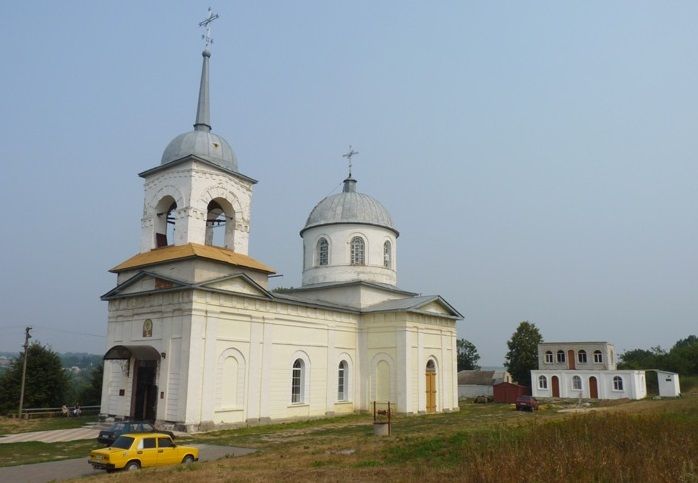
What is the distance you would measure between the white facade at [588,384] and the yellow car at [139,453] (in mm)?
44677

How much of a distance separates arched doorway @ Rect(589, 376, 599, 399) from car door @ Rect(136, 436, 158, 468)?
155ft

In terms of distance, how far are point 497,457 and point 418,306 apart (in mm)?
21519

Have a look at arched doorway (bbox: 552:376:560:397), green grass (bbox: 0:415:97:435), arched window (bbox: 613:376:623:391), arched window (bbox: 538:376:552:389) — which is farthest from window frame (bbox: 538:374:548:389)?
green grass (bbox: 0:415:97:435)

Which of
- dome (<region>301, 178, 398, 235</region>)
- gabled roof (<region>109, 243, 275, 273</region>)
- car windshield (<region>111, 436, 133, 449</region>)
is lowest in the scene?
car windshield (<region>111, 436, 133, 449</region>)

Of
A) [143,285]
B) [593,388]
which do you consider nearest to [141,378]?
[143,285]

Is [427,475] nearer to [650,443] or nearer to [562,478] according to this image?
[562,478]

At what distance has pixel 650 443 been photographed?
1095 centimetres

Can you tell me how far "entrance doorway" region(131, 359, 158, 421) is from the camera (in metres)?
24.1

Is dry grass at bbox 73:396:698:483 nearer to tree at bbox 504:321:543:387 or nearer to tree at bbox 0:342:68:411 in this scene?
tree at bbox 0:342:68:411

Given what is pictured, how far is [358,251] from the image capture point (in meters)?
35.1

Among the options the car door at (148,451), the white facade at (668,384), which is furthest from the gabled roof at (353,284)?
the white facade at (668,384)

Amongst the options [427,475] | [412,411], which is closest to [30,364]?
[412,411]

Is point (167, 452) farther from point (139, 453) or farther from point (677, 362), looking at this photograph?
point (677, 362)

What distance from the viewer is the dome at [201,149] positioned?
26.3 m
